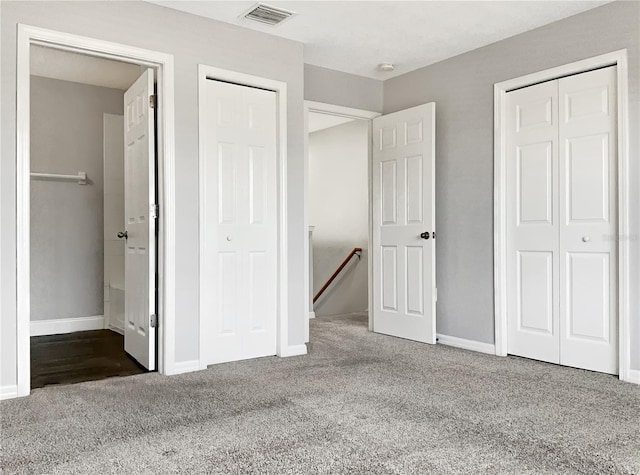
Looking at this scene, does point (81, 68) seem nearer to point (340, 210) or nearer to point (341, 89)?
point (341, 89)

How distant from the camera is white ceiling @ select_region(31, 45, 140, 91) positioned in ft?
14.6

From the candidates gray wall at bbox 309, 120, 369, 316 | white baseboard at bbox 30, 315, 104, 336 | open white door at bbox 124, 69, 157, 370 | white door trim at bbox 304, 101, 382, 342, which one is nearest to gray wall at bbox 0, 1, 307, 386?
open white door at bbox 124, 69, 157, 370

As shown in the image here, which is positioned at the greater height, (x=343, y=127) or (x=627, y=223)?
(x=343, y=127)

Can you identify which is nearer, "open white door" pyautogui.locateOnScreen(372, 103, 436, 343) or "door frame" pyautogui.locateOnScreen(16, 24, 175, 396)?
"door frame" pyautogui.locateOnScreen(16, 24, 175, 396)

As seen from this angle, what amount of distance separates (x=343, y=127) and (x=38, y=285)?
4.19 m

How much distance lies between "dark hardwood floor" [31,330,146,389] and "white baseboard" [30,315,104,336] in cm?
12

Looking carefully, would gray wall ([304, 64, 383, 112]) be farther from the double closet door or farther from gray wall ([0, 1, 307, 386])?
the double closet door

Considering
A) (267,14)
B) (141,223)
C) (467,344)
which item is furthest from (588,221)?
(141,223)

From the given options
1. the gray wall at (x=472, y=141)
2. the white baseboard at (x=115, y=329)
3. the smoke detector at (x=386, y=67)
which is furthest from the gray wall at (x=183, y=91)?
the white baseboard at (x=115, y=329)

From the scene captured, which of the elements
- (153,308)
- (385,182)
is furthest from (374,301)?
(153,308)

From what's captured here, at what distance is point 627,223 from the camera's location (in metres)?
3.25

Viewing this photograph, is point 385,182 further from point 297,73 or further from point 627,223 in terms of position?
point 627,223

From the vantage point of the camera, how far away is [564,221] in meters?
3.60

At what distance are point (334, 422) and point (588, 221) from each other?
2.23 m
